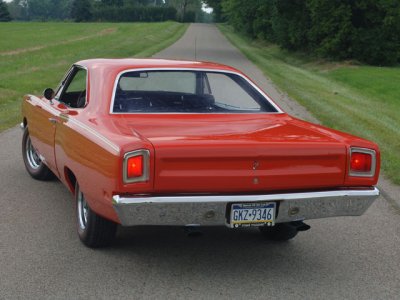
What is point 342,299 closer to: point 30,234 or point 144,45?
point 30,234

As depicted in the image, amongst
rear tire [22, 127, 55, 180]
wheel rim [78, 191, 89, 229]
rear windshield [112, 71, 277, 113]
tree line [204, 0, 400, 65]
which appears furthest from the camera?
tree line [204, 0, 400, 65]

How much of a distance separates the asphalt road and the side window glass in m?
1.00

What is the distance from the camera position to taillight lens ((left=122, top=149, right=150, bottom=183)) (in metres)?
4.06

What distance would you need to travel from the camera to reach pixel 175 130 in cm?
465

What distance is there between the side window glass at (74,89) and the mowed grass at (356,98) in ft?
13.0

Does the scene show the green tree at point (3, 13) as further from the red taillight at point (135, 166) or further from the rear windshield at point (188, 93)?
the red taillight at point (135, 166)

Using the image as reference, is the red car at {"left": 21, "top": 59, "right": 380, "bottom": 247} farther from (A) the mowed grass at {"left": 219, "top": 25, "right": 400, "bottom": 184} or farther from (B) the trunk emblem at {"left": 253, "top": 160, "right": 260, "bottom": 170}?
(A) the mowed grass at {"left": 219, "top": 25, "right": 400, "bottom": 184}

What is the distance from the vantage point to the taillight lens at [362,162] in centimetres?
455

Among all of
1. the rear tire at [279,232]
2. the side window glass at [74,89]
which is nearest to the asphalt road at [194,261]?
the rear tire at [279,232]

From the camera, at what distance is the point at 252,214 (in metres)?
4.31

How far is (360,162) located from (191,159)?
1.27 m

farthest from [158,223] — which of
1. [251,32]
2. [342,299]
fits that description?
[251,32]

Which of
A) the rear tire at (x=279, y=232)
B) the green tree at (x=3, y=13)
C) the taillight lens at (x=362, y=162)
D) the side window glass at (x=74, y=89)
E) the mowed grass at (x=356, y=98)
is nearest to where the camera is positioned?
the taillight lens at (x=362, y=162)

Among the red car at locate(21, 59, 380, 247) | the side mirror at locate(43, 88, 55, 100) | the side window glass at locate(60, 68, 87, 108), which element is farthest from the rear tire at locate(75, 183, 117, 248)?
the side mirror at locate(43, 88, 55, 100)
